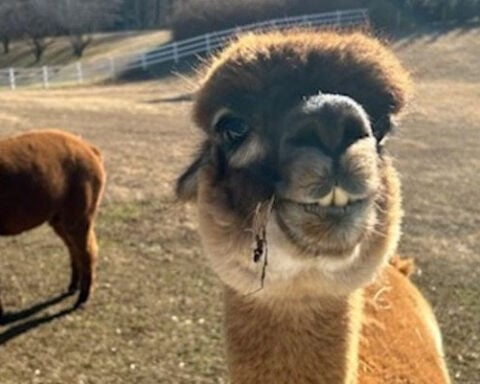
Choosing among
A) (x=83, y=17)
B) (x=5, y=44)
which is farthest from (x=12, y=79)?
(x=83, y=17)

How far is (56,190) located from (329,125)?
13.5 feet

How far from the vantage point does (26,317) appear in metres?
5.36

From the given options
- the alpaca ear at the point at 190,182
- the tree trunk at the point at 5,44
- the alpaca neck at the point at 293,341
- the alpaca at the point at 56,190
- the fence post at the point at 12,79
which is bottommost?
the tree trunk at the point at 5,44

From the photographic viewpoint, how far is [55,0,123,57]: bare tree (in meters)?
37.4

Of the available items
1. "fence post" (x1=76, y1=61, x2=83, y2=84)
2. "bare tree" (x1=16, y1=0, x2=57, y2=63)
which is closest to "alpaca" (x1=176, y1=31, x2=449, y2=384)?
"fence post" (x1=76, y1=61, x2=83, y2=84)

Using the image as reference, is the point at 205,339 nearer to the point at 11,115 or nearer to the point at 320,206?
the point at 320,206

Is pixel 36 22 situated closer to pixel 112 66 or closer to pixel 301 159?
→ pixel 112 66

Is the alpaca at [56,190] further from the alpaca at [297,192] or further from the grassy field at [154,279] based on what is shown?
the alpaca at [297,192]

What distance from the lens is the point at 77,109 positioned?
15836mm

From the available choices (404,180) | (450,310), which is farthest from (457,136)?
(450,310)

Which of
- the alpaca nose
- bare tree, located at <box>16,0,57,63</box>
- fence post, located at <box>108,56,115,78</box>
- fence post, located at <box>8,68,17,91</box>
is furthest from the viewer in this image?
bare tree, located at <box>16,0,57,63</box>

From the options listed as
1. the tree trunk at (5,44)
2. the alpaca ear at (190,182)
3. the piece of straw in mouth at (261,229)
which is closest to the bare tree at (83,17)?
the tree trunk at (5,44)

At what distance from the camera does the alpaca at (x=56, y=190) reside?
5.30 meters

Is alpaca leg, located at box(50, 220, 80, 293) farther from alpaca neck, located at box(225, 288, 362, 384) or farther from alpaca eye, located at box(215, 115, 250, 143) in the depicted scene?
alpaca eye, located at box(215, 115, 250, 143)
